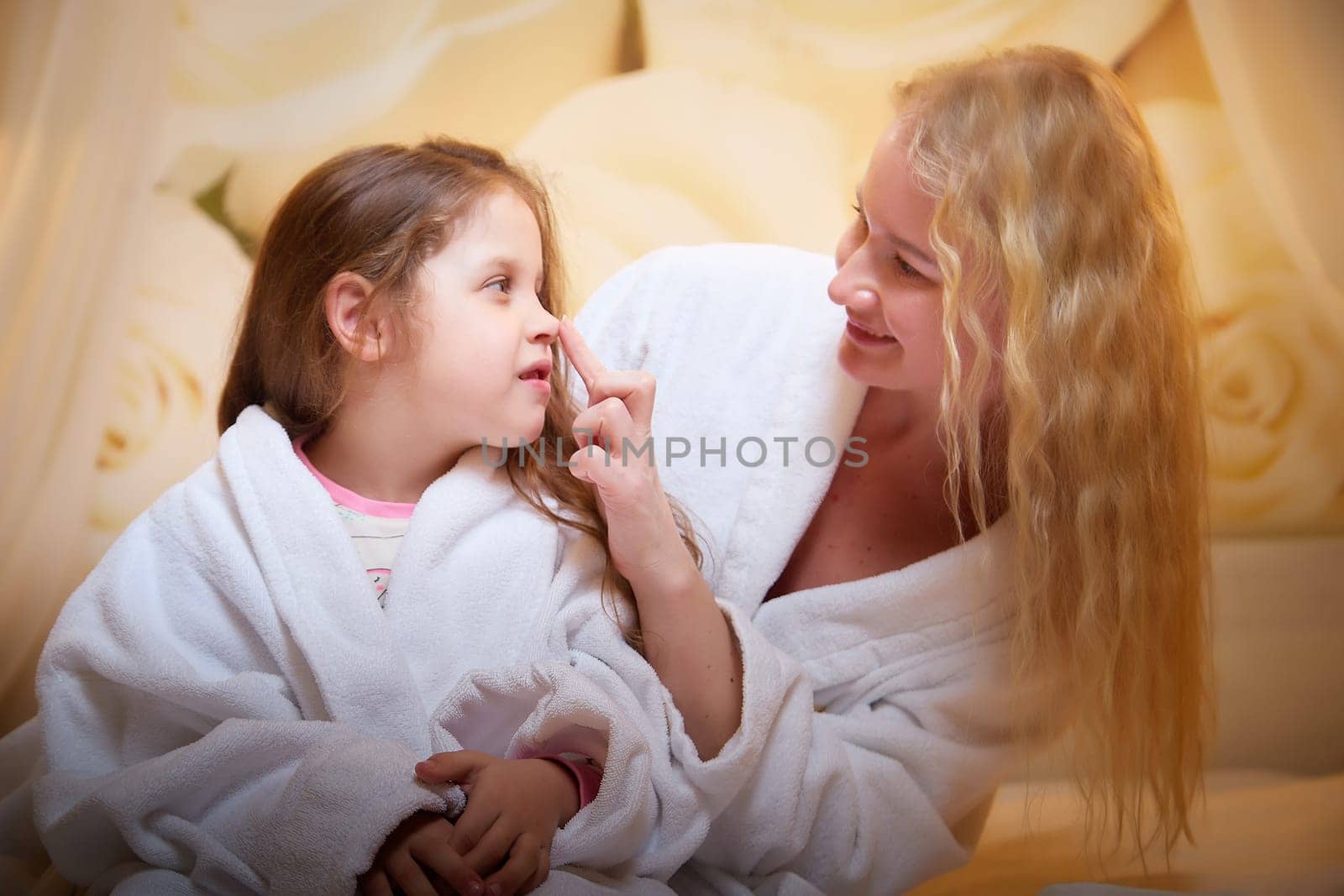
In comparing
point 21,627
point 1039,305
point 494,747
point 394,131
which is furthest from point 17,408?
point 1039,305

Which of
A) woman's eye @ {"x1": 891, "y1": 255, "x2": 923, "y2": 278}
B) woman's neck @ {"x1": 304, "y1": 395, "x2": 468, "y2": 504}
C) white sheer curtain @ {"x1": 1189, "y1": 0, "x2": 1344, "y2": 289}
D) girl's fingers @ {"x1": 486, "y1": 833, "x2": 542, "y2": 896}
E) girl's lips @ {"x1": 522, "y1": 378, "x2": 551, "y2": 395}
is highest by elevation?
white sheer curtain @ {"x1": 1189, "y1": 0, "x2": 1344, "y2": 289}

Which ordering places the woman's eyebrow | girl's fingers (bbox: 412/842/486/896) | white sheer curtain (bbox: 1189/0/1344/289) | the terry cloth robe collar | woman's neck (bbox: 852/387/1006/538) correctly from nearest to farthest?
girl's fingers (bbox: 412/842/486/896) < the terry cloth robe collar < the woman's eyebrow < woman's neck (bbox: 852/387/1006/538) < white sheer curtain (bbox: 1189/0/1344/289)

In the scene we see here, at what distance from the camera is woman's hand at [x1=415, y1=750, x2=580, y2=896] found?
0.80 meters

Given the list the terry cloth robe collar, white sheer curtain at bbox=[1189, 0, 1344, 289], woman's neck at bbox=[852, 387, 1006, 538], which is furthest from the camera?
white sheer curtain at bbox=[1189, 0, 1344, 289]

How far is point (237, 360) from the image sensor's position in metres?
1.10

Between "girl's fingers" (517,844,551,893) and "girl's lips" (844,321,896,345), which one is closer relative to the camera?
"girl's fingers" (517,844,551,893)

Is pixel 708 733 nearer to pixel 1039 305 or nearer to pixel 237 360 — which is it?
pixel 1039 305

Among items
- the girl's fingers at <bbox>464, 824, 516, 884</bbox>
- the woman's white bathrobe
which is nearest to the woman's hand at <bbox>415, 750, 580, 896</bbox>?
the girl's fingers at <bbox>464, 824, 516, 884</bbox>

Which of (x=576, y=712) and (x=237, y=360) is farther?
(x=237, y=360)

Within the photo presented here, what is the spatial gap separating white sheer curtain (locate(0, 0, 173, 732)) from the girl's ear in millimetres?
404

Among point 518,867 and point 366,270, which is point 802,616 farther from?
point 366,270

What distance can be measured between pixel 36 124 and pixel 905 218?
94 cm

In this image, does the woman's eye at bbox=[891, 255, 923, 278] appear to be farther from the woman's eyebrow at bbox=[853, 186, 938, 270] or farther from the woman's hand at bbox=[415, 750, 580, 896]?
the woman's hand at bbox=[415, 750, 580, 896]

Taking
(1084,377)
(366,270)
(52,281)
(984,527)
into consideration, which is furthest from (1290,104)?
(52,281)
